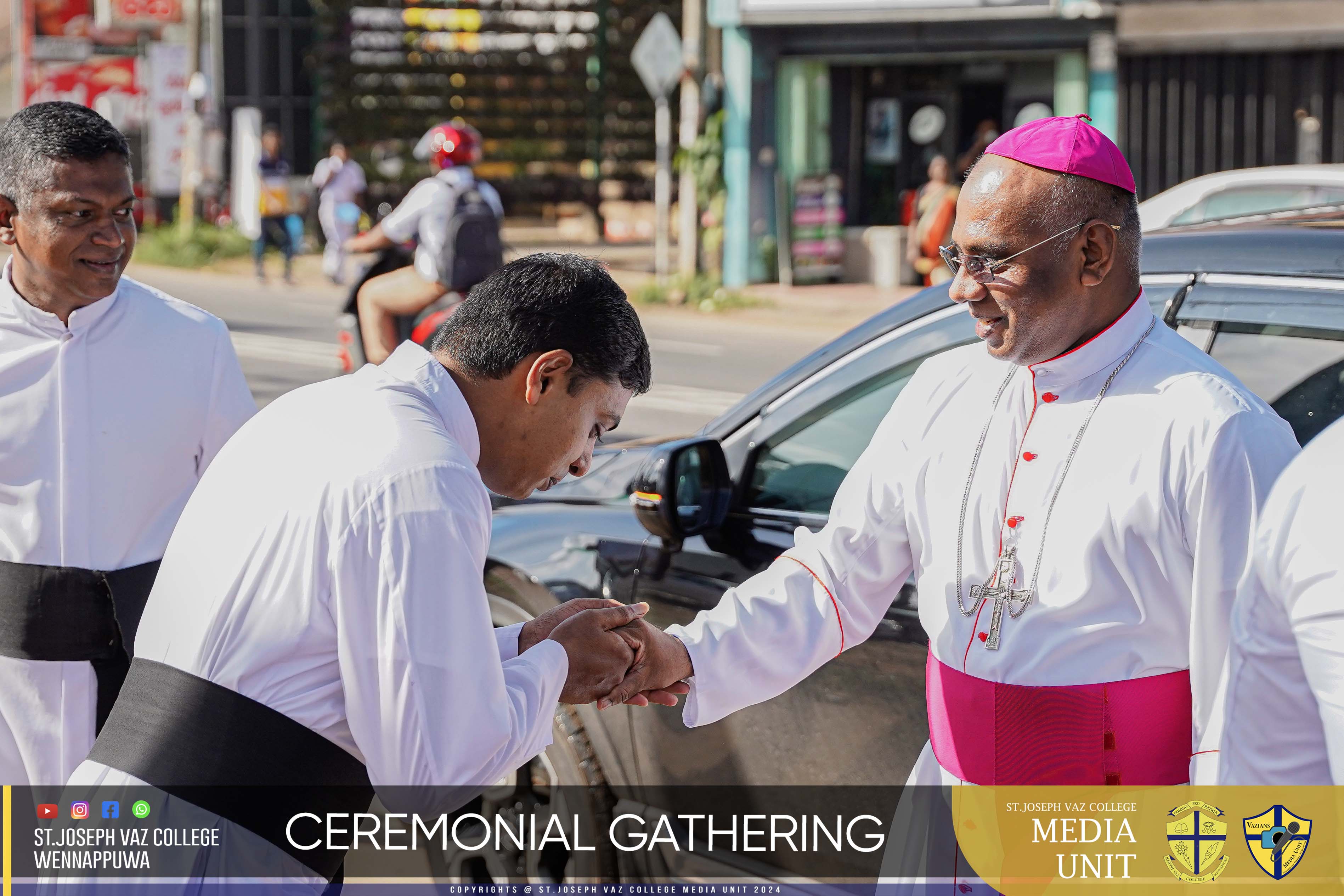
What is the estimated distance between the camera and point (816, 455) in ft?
12.2

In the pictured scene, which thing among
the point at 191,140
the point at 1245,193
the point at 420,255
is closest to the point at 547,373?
the point at 420,255

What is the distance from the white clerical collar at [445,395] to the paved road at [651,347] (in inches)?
294

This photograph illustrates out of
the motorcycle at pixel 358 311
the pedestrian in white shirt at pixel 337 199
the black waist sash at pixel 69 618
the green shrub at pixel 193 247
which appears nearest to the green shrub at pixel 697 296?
the pedestrian in white shirt at pixel 337 199

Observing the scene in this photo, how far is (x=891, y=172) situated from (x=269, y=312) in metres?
9.00

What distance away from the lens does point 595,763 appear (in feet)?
12.7

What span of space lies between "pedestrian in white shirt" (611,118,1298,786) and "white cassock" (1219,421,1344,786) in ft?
0.67

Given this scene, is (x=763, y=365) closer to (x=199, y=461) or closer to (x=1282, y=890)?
(x=199, y=461)

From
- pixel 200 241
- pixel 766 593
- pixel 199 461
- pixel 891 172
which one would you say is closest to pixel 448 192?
pixel 199 461

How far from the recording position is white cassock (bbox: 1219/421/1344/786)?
1924mm

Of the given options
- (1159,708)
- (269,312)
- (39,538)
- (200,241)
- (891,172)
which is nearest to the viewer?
(1159,708)

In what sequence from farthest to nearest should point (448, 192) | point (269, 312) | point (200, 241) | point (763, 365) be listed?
point (200, 241) → point (269, 312) → point (763, 365) → point (448, 192)

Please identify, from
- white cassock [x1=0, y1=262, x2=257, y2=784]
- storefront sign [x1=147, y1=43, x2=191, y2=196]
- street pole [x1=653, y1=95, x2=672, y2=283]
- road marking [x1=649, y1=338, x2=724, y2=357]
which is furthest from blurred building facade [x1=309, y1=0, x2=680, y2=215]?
white cassock [x1=0, y1=262, x2=257, y2=784]

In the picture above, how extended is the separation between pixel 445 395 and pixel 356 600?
0.38m

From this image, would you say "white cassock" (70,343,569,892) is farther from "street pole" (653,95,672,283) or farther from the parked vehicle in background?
"street pole" (653,95,672,283)
